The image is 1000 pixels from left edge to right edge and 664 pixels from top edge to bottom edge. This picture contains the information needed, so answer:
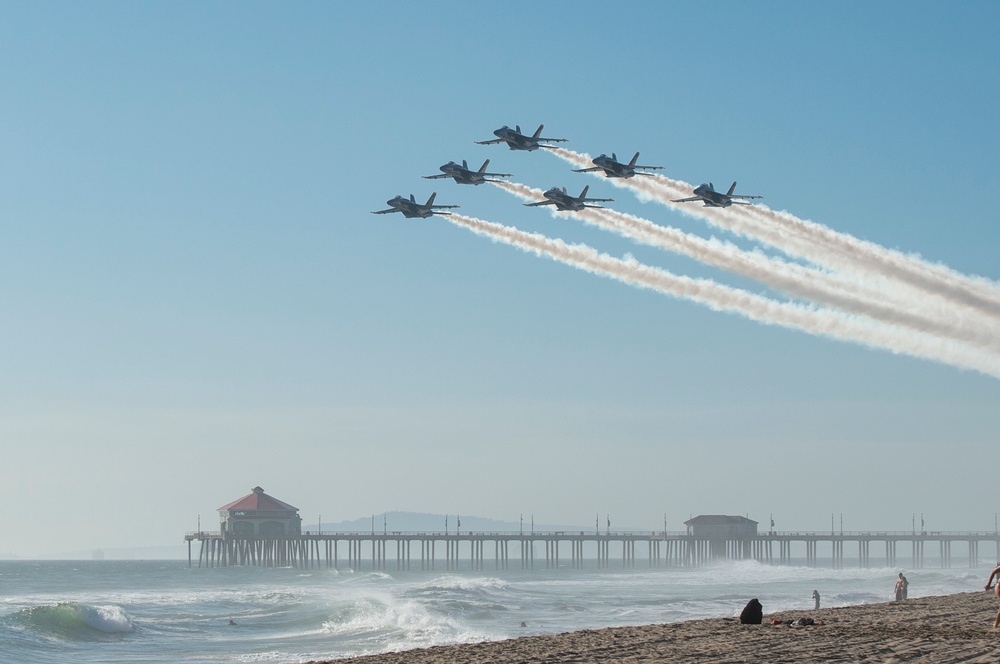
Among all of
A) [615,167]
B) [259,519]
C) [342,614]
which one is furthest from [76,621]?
[259,519]

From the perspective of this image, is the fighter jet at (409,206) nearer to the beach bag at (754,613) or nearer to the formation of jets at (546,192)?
the formation of jets at (546,192)

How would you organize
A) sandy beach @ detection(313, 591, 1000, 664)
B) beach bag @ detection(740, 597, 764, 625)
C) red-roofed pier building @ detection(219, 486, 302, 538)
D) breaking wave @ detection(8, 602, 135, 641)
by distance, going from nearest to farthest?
sandy beach @ detection(313, 591, 1000, 664), beach bag @ detection(740, 597, 764, 625), breaking wave @ detection(8, 602, 135, 641), red-roofed pier building @ detection(219, 486, 302, 538)

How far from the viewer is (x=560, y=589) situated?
9081 cm

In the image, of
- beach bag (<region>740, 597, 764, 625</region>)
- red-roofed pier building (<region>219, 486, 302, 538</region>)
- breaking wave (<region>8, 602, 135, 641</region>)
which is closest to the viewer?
beach bag (<region>740, 597, 764, 625</region>)

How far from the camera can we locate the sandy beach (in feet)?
90.1

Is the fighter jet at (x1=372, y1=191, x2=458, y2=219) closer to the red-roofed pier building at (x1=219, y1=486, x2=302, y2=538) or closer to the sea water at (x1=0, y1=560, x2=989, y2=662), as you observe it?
the sea water at (x1=0, y1=560, x2=989, y2=662)

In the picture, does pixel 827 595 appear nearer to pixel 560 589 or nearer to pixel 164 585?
pixel 560 589

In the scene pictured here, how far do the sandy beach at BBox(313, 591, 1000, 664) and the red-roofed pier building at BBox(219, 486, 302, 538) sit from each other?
376 ft

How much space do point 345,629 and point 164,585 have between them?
193ft

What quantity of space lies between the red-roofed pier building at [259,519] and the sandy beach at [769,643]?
115m

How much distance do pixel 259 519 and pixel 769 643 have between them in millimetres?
123302

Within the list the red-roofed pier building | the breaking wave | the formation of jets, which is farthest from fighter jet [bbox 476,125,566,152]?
the red-roofed pier building

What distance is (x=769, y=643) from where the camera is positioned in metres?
30.2

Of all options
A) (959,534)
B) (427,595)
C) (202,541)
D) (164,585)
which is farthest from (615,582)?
(959,534)
